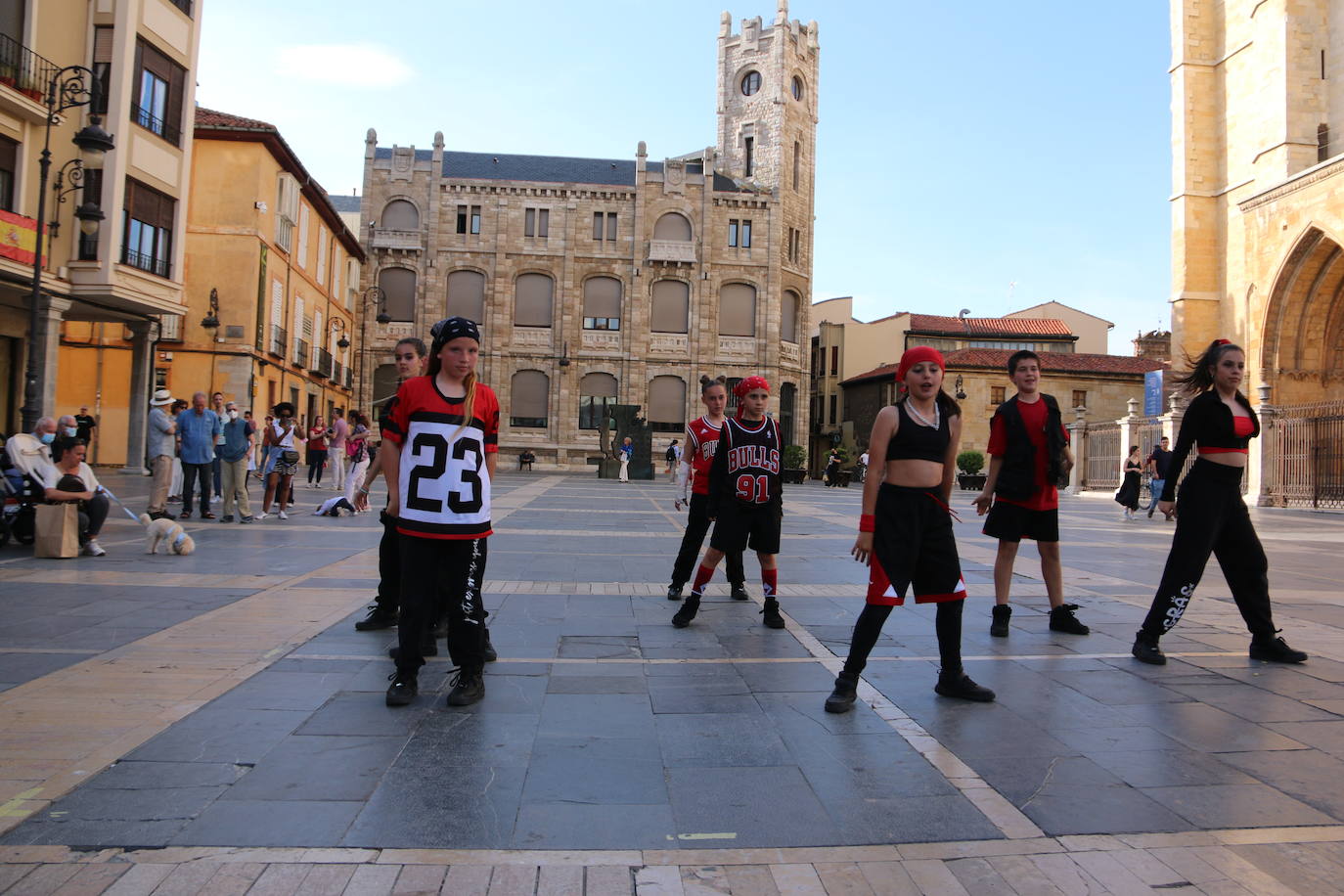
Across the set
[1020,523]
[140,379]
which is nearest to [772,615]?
[1020,523]

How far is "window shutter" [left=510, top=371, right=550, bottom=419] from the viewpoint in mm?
47875

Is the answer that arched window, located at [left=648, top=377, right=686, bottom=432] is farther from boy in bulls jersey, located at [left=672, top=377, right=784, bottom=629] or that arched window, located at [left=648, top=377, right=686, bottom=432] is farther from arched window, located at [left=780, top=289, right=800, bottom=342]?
boy in bulls jersey, located at [left=672, top=377, right=784, bottom=629]

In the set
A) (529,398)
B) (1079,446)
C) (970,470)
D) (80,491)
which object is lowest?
(80,491)

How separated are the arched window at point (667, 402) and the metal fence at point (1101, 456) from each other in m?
20.5

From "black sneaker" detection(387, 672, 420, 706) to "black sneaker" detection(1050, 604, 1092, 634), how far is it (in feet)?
13.8

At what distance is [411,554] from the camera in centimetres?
420

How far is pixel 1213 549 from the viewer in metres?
5.42

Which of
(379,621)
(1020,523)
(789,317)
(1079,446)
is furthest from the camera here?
(789,317)

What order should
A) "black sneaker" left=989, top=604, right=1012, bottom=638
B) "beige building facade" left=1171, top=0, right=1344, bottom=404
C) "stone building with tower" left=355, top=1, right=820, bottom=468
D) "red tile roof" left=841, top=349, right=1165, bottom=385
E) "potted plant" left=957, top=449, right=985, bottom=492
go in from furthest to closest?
"red tile roof" left=841, top=349, right=1165, bottom=385, "stone building with tower" left=355, top=1, right=820, bottom=468, "potted plant" left=957, top=449, right=985, bottom=492, "beige building facade" left=1171, top=0, right=1344, bottom=404, "black sneaker" left=989, top=604, right=1012, bottom=638

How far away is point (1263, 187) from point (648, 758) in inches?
1574

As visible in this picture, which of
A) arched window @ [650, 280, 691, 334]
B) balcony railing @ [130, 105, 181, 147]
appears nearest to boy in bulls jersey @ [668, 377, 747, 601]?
balcony railing @ [130, 105, 181, 147]

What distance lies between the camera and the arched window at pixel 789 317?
49406 millimetres

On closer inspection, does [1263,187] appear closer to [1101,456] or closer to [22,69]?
[1101,456]

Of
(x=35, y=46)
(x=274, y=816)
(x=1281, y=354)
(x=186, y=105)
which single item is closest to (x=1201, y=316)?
(x=1281, y=354)
